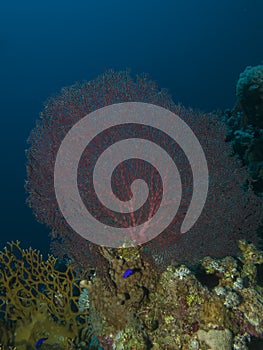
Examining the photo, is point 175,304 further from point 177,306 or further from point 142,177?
point 142,177

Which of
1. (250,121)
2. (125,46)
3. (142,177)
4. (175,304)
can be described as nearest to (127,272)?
(175,304)

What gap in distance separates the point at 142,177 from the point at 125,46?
105 meters

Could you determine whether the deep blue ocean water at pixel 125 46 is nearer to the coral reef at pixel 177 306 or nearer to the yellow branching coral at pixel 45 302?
the yellow branching coral at pixel 45 302

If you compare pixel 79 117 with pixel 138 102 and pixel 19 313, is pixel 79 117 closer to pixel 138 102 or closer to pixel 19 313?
pixel 138 102

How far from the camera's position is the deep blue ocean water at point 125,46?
75.4 meters

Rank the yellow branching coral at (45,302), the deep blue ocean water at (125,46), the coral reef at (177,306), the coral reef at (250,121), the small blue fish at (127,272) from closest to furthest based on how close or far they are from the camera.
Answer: the coral reef at (177,306) < the small blue fish at (127,272) < the yellow branching coral at (45,302) < the coral reef at (250,121) < the deep blue ocean water at (125,46)

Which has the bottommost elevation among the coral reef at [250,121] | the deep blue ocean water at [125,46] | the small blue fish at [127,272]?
the small blue fish at [127,272]

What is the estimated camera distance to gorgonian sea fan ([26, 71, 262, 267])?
406 cm

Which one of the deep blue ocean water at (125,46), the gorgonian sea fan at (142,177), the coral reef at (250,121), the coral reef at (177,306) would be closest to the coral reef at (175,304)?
the coral reef at (177,306)

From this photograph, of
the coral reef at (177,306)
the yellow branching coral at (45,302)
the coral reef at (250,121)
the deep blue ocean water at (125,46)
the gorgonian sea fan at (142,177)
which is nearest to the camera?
the coral reef at (177,306)

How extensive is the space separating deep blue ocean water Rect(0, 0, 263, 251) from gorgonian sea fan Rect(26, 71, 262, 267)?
57.0 meters

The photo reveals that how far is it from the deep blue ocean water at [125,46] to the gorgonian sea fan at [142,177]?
2244 inches

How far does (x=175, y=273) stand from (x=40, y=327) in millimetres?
2901

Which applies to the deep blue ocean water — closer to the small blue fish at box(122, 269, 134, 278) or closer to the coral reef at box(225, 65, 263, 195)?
the coral reef at box(225, 65, 263, 195)
